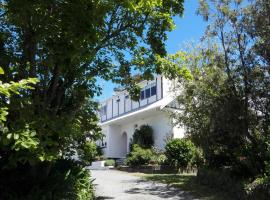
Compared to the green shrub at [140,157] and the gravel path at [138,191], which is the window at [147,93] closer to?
the green shrub at [140,157]

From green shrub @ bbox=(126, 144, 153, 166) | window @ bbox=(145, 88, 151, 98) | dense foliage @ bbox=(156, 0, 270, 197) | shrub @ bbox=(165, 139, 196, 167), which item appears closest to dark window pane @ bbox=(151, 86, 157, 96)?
window @ bbox=(145, 88, 151, 98)

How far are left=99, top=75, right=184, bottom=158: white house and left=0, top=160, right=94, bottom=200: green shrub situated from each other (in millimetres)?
13845

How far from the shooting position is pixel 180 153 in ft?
87.9

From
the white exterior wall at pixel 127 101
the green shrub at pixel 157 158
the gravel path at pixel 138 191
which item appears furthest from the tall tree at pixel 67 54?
the white exterior wall at pixel 127 101

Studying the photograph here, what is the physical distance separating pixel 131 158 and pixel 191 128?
10708 mm

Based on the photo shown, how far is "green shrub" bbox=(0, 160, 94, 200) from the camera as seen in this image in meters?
10.8

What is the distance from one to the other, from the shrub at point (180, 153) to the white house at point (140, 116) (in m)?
1.12

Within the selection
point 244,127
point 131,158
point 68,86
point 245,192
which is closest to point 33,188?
point 68,86

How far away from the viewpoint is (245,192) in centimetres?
1419

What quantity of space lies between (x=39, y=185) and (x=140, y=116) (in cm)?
2530

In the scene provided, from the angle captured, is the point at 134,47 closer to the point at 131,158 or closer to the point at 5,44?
the point at 5,44

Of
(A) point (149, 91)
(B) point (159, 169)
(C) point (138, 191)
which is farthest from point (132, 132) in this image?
(C) point (138, 191)

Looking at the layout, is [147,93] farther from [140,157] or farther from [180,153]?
[180,153]

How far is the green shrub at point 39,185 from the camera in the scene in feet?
35.4
